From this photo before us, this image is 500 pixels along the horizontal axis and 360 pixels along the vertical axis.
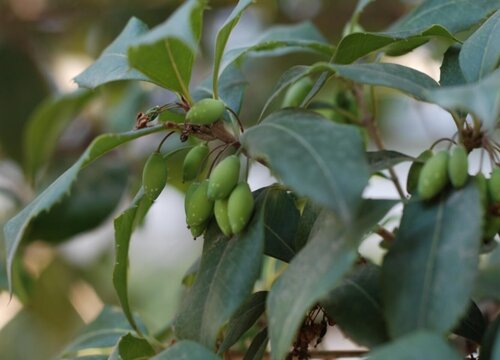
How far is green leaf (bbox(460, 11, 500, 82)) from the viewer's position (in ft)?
1.87

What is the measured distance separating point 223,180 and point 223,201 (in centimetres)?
2

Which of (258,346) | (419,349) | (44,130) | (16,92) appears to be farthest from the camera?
(16,92)

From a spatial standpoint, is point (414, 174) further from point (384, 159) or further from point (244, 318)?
point (244, 318)

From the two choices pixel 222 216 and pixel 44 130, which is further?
pixel 44 130

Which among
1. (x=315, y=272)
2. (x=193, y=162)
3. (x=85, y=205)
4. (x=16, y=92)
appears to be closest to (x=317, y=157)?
(x=315, y=272)

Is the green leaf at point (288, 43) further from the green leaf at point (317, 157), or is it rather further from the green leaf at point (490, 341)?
the green leaf at point (490, 341)

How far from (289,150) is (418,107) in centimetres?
98

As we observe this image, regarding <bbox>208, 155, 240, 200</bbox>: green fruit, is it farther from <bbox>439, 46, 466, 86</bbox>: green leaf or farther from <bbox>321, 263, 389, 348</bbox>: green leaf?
<bbox>439, 46, 466, 86</bbox>: green leaf

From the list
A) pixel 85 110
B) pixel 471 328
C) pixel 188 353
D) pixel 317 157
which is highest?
pixel 317 157

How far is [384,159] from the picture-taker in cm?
54

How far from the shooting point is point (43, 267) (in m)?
1.64

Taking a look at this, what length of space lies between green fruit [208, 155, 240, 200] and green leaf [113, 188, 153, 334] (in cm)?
10

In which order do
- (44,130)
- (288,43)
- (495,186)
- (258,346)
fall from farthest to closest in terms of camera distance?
1. (44,130)
2. (288,43)
3. (258,346)
4. (495,186)

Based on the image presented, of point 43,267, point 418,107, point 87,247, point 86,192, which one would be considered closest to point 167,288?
point 87,247
